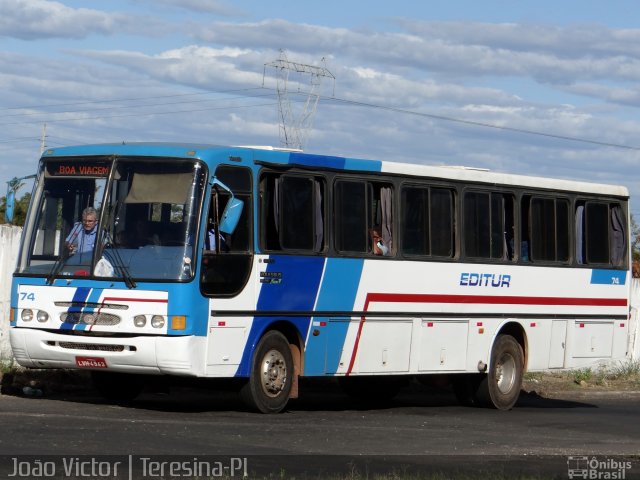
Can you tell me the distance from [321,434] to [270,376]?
228 centimetres

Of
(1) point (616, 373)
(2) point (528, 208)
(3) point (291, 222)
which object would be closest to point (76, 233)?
(3) point (291, 222)

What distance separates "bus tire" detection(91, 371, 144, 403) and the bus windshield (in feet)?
6.07

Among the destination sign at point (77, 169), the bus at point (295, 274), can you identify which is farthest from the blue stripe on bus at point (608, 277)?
the destination sign at point (77, 169)

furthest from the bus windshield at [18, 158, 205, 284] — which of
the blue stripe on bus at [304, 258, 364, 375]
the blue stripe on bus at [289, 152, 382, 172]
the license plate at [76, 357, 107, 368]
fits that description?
the blue stripe on bus at [304, 258, 364, 375]

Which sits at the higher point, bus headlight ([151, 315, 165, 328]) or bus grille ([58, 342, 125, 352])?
bus headlight ([151, 315, 165, 328])

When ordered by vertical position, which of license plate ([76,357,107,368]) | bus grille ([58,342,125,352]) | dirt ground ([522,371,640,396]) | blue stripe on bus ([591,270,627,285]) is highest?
blue stripe on bus ([591,270,627,285])

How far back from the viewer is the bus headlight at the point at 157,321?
1548 cm

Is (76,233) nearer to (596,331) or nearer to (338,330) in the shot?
(338,330)

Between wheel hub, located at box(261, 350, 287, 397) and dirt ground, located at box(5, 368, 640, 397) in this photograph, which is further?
dirt ground, located at box(5, 368, 640, 397)

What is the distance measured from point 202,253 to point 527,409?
7.21 meters

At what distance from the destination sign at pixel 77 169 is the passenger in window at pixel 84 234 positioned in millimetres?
440

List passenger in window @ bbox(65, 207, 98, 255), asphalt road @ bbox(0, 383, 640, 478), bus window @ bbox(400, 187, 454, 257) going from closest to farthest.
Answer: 1. asphalt road @ bbox(0, 383, 640, 478)
2. passenger in window @ bbox(65, 207, 98, 255)
3. bus window @ bbox(400, 187, 454, 257)

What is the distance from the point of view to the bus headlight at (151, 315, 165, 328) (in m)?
15.5

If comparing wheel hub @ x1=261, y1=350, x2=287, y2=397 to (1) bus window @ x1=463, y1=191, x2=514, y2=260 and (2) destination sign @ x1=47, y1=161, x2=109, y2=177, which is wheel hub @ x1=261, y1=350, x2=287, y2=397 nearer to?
(2) destination sign @ x1=47, y1=161, x2=109, y2=177
